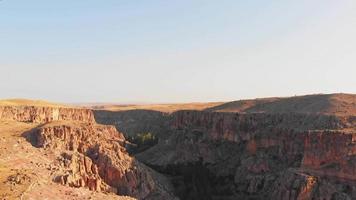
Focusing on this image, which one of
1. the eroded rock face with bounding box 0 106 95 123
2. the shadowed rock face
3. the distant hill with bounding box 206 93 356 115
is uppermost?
the distant hill with bounding box 206 93 356 115

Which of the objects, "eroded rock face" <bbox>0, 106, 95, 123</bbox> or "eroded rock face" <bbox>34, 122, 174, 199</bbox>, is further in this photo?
"eroded rock face" <bbox>0, 106, 95, 123</bbox>

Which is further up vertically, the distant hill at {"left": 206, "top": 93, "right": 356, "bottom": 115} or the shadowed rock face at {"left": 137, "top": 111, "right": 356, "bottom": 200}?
the distant hill at {"left": 206, "top": 93, "right": 356, "bottom": 115}

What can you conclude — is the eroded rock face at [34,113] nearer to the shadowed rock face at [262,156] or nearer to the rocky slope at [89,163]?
the rocky slope at [89,163]

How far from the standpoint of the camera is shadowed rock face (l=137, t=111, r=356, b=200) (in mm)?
59344

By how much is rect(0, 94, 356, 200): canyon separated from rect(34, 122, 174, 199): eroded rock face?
122 mm

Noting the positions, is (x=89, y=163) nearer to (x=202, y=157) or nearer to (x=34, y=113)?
(x=202, y=157)

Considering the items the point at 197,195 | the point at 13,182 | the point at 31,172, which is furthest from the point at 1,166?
the point at 197,195

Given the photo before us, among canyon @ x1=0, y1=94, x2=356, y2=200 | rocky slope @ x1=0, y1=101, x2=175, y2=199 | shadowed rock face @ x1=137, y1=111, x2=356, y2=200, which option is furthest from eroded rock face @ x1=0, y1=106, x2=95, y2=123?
shadowed rock face @ x1=137, y1=111, x2=356, y2=200

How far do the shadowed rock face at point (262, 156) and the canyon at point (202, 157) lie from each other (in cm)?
12

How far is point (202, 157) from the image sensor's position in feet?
274

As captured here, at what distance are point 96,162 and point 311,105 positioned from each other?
133 ft

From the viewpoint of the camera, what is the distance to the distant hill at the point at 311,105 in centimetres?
8056

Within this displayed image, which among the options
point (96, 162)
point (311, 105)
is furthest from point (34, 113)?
point (311, 105)

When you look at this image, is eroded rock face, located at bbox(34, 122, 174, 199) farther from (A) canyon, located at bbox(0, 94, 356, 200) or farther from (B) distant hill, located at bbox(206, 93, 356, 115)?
(B) distant hill, located at bbox(206, 93, 356, 115)
